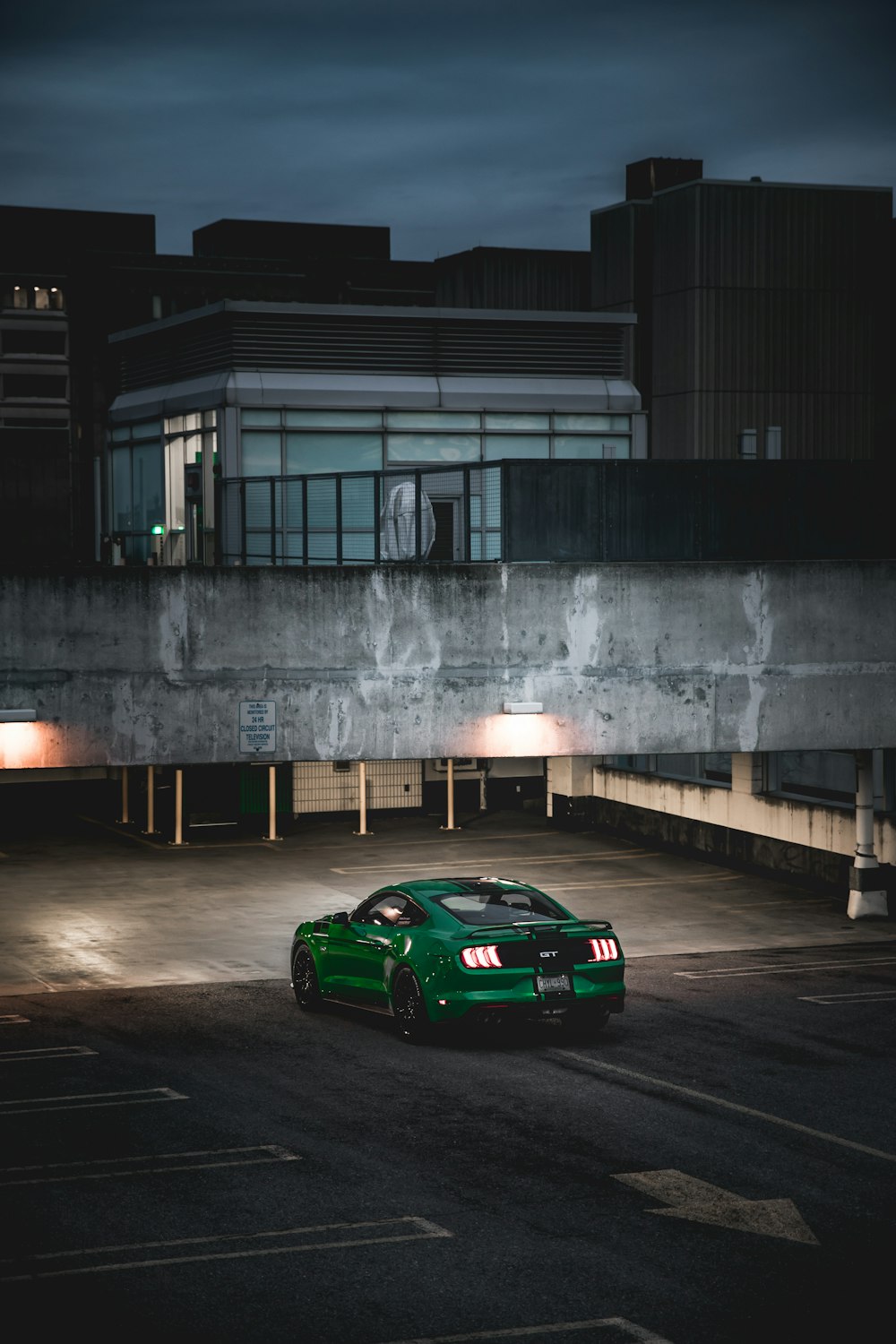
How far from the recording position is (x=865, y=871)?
88.0 feet

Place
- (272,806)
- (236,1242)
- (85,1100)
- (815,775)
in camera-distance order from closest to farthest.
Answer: (236,1242) < (85,1100) < (815,775) < (272,806)

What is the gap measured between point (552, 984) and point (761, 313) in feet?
88.1

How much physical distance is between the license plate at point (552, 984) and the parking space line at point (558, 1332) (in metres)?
7.21

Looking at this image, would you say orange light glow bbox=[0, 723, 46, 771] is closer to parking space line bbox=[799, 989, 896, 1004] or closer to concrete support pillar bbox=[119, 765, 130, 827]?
parking space line bbox=[799, 989, 896, 1004]

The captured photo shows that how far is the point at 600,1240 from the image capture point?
10664 millimetres

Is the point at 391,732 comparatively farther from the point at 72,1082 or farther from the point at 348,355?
the point at 348,355

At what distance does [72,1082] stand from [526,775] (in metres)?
26.9

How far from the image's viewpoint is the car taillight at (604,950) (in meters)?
16.8

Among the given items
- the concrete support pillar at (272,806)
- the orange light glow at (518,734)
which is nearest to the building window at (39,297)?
the concrete support pillar at (272,806)

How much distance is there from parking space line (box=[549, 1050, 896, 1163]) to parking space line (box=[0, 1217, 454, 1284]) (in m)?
3.74

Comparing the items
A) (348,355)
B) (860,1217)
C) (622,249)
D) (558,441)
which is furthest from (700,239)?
(860,1217)

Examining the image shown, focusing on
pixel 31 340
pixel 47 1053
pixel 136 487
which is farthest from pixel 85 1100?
pixel 31 340

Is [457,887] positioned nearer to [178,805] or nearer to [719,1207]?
[719,1207]

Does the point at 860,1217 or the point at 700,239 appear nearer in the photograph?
the point at 860,1217
